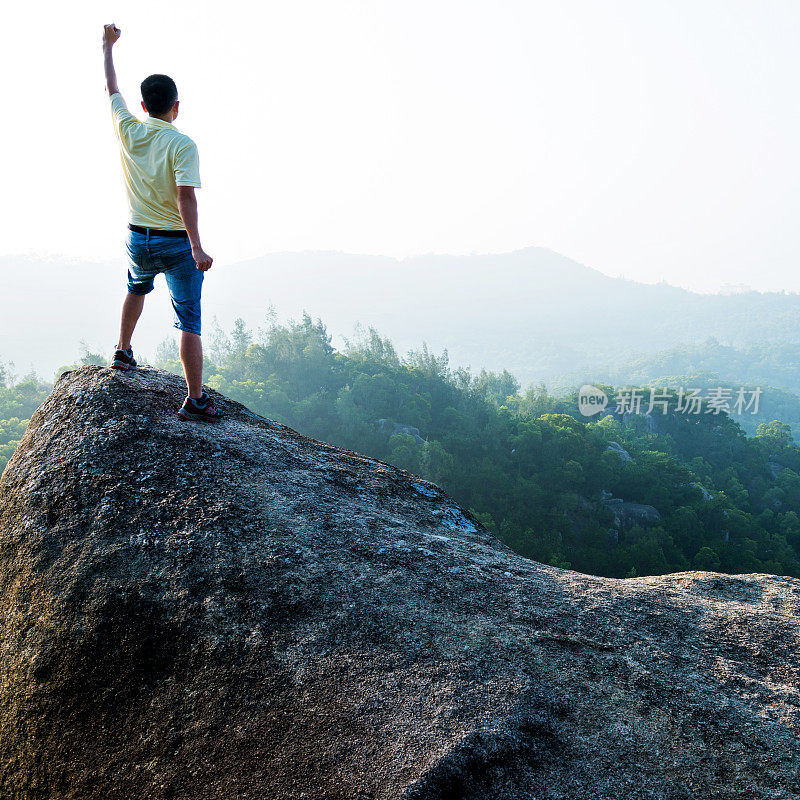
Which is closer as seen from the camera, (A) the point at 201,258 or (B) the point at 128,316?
(A) the point at 201,258

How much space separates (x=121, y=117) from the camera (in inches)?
186

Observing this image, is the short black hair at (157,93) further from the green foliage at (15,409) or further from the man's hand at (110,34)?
the green foliage at (15,409)

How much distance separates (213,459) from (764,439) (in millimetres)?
83395

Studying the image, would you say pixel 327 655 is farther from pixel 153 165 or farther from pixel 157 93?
pixel 157 93

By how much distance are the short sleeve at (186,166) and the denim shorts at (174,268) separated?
1.87 feet

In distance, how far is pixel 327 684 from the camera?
2.77 metres

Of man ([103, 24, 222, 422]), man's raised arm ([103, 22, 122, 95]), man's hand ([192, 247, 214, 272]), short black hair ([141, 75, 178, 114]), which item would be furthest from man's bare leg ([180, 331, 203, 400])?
man's raised arm ([103, 22, 122, 95])

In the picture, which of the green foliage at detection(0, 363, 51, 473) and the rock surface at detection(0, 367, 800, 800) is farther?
the green foliage at detection(0, 363, 51, 473)

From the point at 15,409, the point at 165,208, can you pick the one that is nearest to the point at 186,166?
the point at 165,208

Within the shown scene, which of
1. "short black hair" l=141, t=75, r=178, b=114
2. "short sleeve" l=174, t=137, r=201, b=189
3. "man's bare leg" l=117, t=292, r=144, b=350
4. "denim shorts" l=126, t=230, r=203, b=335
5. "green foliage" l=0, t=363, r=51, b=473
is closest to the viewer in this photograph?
"short sleeve" l=174, t=137, r=201, b=189

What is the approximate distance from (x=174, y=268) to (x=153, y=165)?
0.82 metres

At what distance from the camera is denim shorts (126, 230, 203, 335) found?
479 cm

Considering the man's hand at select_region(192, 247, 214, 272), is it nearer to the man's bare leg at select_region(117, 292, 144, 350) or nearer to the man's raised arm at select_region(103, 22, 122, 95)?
the man's bare leg at select_region(117, 292, 144, 350)

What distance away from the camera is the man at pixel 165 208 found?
444 cm
